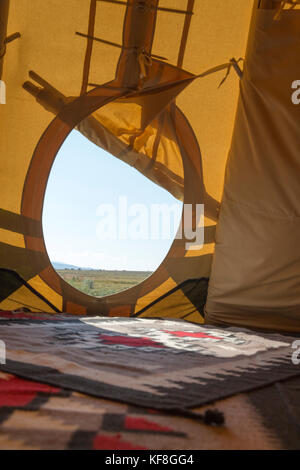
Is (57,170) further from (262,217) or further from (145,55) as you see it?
(262,217)

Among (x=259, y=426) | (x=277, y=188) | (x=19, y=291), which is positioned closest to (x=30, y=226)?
(x=19, y=291)

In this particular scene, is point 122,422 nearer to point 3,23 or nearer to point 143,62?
point 143,62

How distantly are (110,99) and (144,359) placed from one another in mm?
1441

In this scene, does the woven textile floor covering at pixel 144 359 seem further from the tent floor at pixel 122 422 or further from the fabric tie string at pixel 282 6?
the fabric tie string at pixel 282 6

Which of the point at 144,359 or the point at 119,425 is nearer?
the point at 119,425

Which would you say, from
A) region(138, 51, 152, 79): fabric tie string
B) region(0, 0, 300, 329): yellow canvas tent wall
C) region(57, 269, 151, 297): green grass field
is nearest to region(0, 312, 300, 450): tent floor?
region(0, 0, 300, 329): yellow canvas tent wall

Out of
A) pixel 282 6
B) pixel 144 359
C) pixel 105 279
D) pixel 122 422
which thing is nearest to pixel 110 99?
pixel 282 6

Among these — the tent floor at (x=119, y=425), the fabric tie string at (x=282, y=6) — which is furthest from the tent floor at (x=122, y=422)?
the fabric tie string at (x=282, y=6)

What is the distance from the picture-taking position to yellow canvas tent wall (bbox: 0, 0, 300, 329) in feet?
7.12

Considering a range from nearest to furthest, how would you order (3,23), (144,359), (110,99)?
(144,359)
(3,23)
(110,99)

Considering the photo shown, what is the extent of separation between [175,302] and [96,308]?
1.37 feet

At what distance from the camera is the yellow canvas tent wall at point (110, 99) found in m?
2.17

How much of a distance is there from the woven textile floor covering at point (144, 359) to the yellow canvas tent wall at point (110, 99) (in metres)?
0.36

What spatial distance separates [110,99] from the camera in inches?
87.0
